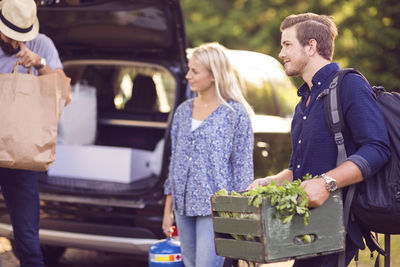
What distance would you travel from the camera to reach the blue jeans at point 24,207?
4.25 m

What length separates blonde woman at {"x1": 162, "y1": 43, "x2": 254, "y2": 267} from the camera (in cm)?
409

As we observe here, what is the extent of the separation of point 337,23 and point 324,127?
47.2 ft

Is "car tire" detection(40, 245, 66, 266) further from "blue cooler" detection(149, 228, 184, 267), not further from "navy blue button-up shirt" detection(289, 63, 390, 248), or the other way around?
"navy blue button-up shirt" detection(289, 63, 390, 248)

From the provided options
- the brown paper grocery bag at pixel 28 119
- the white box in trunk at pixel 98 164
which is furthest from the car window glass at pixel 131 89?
the brown paper grocery bag at pixel 28 119

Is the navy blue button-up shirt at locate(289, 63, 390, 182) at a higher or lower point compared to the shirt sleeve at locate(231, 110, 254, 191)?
higher

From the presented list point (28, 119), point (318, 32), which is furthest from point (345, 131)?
point (28, 119)

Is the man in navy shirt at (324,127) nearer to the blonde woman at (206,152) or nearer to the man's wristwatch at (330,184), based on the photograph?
the man's wristwatch at (330,184)

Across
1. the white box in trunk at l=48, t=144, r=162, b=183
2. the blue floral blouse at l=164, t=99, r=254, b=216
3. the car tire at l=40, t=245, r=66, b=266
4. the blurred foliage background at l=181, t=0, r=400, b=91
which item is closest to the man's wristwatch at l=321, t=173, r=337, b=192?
the blue floral blouse at l=164, t=99, r=254, b=216

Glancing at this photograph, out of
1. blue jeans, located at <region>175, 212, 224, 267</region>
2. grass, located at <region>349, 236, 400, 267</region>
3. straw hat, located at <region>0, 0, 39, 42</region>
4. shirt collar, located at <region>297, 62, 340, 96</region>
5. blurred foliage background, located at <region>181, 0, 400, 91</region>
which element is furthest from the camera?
blurred foliage background, located at <region>181, 0, 400, 91</region>

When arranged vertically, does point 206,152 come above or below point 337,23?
below

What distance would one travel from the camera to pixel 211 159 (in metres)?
4.12

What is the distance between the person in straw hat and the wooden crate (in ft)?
5.65

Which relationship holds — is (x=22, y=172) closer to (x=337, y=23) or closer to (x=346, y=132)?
(x=346, y=132)

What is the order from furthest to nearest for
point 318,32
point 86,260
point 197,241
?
point 86,260 < point 197,241 < point 318,32
